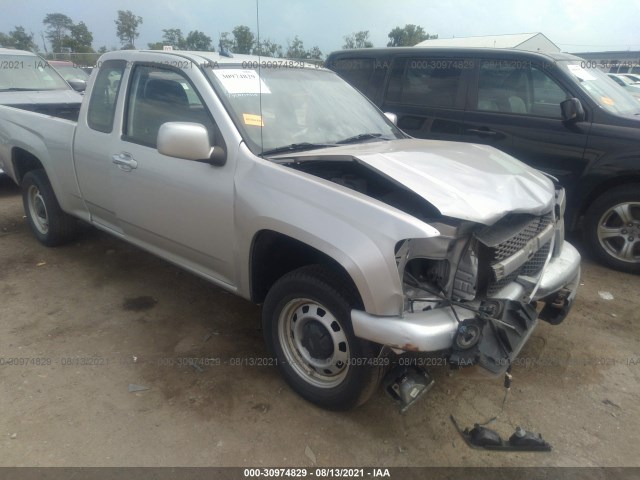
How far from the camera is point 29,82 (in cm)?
735

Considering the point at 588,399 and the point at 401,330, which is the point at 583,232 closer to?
the point at 588,399

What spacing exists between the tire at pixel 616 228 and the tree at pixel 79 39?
3432 centimetres

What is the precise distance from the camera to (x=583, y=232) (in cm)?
473

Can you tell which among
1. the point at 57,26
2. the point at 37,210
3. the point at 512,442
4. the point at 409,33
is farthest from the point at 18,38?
the point at 512,442

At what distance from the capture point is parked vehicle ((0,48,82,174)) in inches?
271

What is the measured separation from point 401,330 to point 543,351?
172cm

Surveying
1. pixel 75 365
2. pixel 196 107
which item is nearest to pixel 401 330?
pixel 196 107

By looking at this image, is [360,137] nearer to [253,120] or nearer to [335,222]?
[253,120]

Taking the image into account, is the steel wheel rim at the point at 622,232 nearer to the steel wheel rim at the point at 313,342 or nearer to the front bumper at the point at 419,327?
the front bumper at the point at 419,327

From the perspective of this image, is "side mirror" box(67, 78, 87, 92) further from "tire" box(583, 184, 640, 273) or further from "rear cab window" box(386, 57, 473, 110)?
"tire" box(583, 184, 640, 273)

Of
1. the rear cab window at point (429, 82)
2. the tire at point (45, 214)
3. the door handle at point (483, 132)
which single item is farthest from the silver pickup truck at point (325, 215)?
the rear cab window at point (429, 82)

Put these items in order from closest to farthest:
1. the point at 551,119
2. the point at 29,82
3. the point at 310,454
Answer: the point at 310,454 → the point at 551,119 → the point at 29,82

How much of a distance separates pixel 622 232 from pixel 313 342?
3528 millimetres

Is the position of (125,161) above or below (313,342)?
above
